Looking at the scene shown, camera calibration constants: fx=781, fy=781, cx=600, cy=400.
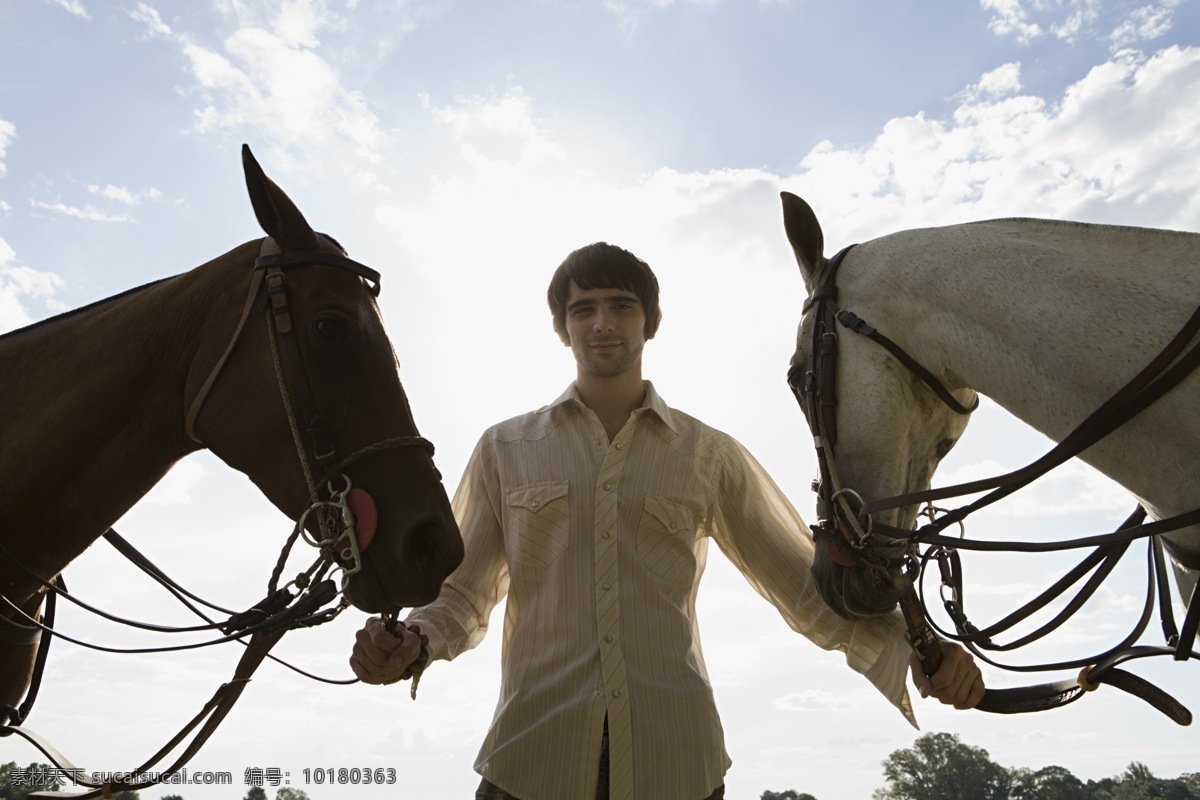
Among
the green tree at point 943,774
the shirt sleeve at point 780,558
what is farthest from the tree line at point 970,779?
the shirt sleeve at point 780,558

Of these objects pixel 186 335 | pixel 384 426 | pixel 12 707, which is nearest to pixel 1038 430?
pixel 384 426

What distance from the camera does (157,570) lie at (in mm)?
3275

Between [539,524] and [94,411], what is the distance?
1654mm

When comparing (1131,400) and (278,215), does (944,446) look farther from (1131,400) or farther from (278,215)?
(278,215)

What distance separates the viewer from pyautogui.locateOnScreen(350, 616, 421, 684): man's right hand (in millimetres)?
2727

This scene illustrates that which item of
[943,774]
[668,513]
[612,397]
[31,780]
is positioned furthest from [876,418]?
[943,774]

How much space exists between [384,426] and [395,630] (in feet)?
2.41

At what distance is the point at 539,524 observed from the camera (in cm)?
320

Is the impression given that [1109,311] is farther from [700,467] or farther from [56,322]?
[56,322]

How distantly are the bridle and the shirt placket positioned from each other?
2.61ft

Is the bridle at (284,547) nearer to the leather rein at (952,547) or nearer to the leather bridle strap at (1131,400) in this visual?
the leather rein at (952,547)

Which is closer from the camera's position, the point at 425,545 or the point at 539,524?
the point at 425,545

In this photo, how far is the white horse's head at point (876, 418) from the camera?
3.09 m

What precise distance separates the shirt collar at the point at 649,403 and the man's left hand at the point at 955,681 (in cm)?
139
